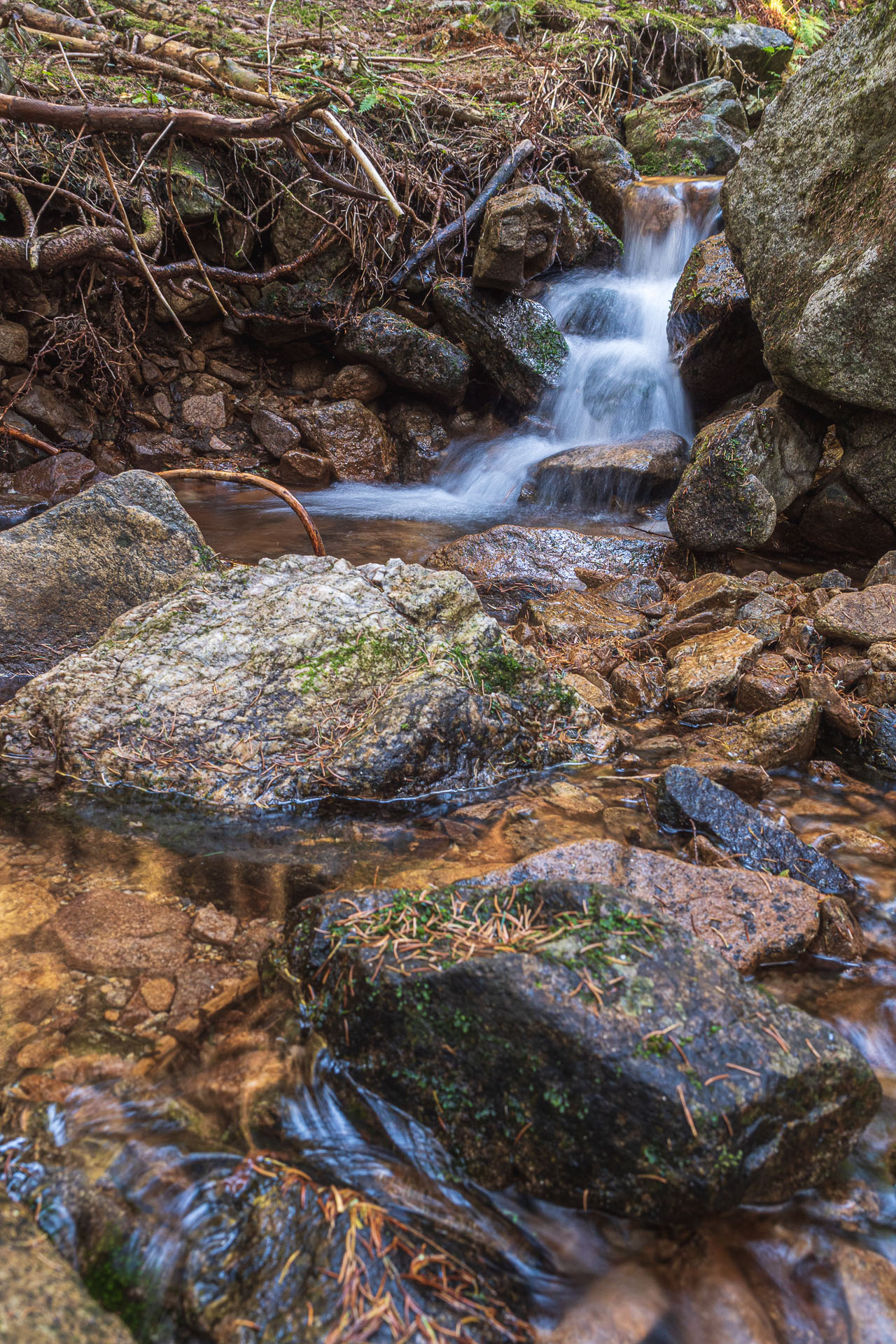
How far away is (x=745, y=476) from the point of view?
5172 mm

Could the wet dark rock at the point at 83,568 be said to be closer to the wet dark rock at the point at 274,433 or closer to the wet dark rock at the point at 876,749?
the wet dark rock at the point at 876,749

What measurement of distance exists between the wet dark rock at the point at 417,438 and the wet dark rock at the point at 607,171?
13.9 ft

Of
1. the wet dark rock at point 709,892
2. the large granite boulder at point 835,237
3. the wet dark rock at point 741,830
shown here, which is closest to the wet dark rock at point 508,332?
the large granite boulder at point 835,237

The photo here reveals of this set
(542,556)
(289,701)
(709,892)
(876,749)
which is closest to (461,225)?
(542,556)

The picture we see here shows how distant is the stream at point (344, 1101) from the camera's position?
1.41 meters

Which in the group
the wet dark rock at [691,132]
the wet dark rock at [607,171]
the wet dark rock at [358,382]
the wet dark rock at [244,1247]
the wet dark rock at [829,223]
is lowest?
the wet dark rock at [244,1247]

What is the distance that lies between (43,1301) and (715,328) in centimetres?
791

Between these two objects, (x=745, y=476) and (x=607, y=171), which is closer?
(x=745, y=476)

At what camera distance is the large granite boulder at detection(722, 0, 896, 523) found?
4.48 metres

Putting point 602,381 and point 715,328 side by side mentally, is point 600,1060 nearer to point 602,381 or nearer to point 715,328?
point 715,328

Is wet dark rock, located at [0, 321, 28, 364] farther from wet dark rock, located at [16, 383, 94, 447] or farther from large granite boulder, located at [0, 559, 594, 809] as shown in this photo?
large granite boulder, located at [0, 559, 594, 809]

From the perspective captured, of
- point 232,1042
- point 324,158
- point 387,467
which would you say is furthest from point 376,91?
point 232,1042

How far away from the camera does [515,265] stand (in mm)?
8508

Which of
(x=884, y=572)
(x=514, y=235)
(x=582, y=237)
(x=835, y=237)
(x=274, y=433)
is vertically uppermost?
(x=582, y=237)
